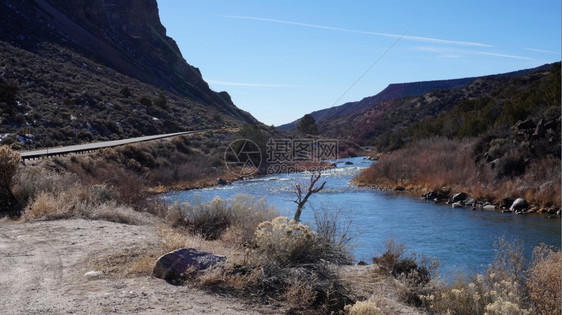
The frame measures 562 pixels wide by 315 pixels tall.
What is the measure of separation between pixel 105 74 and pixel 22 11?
12.0m

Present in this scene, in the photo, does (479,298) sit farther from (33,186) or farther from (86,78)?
(86,78)

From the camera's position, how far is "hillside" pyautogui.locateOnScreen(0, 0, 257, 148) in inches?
1401

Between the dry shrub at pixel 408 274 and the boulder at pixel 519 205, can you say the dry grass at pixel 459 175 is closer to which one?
the boulder at pixel 519 205

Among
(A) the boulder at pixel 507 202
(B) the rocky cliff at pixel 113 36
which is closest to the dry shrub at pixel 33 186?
(A) the boulder at pixel 507 202

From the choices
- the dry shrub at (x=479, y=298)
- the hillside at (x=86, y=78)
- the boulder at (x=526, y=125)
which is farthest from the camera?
the hillside at (x=86, y=78)

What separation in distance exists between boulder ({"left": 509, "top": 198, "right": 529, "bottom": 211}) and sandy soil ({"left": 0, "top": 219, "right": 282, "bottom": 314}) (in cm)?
1825

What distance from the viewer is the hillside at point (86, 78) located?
35.6 metres

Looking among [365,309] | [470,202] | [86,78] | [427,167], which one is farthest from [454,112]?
[365,309]

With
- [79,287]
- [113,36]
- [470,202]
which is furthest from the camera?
[113,36]

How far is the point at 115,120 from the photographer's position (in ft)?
147

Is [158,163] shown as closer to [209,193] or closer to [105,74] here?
[209,193]

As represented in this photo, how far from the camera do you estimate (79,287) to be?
20.9ft

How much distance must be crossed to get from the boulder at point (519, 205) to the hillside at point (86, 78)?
2787 cm

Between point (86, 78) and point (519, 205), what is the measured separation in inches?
1775
